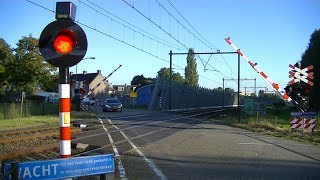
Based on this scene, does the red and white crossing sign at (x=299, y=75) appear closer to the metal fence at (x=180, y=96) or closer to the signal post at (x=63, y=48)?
the signal post at (x=63, y=48)

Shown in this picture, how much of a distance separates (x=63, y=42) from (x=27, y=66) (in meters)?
49.4

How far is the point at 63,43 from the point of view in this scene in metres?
5.70

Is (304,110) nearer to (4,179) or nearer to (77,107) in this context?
(4,179)

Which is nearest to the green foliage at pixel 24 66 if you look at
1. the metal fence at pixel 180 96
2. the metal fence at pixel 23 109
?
the metal fence at pixel 180 96

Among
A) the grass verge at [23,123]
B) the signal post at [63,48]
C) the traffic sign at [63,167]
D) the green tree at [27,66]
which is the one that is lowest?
the grass verge at [23,123]

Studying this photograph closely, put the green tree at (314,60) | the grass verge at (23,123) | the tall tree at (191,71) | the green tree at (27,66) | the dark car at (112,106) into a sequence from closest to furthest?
1. the grass verge at (23,123)
2. the dark car at (112,106)
3. the green tree at (314,60)
4. the green tree at (27,66)
5. the tall tree at (191,71)

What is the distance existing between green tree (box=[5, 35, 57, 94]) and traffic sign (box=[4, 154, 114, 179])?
49.1 m

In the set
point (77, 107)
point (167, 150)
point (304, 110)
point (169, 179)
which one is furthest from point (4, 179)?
point (77, 107)

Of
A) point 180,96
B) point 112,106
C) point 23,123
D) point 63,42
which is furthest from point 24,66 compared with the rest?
point 63,42

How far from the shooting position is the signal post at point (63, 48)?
568cm

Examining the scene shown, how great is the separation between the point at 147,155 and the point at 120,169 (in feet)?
8.59

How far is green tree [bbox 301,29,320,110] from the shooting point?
A: 163 ft

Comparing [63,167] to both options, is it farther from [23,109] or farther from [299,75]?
[23,109]

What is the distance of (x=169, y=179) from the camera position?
8805 mm
